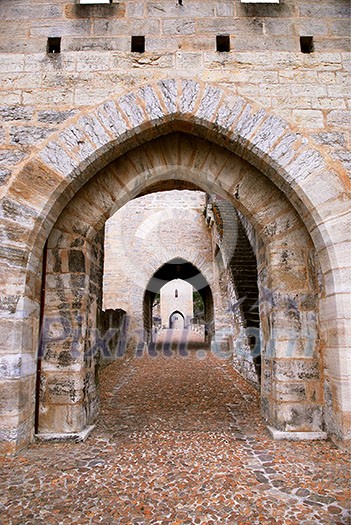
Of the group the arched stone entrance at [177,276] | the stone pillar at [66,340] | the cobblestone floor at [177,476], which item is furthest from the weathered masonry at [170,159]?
the arched stone entrance at [177,276]

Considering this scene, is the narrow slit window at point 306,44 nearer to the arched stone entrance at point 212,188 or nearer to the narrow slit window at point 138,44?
the arched stone entrance at point 212,188

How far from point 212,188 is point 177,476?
2548 mm

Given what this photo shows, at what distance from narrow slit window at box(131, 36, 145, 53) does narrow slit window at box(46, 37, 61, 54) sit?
25.7 inches

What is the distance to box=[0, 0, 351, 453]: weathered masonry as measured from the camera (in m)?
2.80

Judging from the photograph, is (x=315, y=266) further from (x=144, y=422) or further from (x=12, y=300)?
(x=12, y=300)

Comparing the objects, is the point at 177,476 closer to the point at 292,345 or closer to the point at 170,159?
the point at 292,345

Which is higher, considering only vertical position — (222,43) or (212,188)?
(222,43)

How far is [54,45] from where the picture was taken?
3209mm

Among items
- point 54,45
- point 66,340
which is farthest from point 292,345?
point 54,45

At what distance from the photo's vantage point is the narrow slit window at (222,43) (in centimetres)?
321

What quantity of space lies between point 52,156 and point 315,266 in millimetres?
2418

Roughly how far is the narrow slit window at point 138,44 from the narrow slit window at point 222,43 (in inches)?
26.3

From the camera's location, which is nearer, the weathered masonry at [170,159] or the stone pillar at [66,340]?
the weathered masonry at [170,159]

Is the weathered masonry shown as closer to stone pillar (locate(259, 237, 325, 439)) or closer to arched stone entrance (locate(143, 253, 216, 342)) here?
stone pillar (locate(259, 237, 325, 439))
